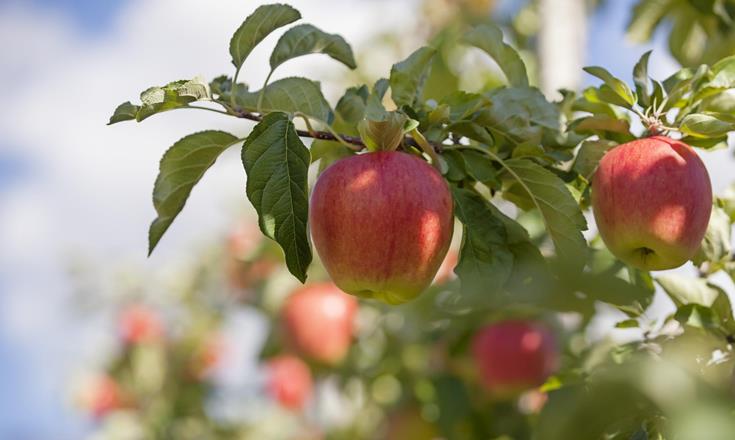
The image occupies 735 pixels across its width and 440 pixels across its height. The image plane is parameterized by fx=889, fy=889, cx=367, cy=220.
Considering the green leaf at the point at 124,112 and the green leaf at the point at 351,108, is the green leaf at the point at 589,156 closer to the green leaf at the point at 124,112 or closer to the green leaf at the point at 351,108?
the green leaf at the point at 351,108

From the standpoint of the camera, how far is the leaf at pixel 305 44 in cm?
106

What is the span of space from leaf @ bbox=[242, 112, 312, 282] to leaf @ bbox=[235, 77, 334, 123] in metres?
0.10

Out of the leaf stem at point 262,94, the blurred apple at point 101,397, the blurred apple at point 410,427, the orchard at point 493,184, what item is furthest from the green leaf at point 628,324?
the blurred apple at point 101,397

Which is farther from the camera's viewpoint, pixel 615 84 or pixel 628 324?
pixel 628 324

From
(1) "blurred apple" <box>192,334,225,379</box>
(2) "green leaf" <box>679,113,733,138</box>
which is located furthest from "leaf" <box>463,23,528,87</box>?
(1) "blurred apple" <box>192,334,225,379</box>

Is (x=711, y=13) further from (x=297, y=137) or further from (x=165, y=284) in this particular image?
(x=165, y=284)

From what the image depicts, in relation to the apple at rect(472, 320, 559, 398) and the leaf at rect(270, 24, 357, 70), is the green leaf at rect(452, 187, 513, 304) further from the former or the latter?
the apple at rect(472, 320, 559, 398)

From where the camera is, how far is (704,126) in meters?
0.99

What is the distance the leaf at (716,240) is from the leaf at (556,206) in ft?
0.96

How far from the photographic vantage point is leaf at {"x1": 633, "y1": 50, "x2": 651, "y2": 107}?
1.06 m

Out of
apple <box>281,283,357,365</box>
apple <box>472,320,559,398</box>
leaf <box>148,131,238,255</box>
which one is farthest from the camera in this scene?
apple <box>281,283,357,365</box>

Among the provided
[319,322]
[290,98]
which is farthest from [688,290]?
[319,322]

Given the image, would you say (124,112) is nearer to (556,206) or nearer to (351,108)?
(351,108)

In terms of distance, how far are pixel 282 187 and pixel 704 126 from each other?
0.47 meters
